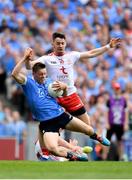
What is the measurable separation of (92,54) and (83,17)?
10.3m

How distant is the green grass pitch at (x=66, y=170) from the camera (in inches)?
500

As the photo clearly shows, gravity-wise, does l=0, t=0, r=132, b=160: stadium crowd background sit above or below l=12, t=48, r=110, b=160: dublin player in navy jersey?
above

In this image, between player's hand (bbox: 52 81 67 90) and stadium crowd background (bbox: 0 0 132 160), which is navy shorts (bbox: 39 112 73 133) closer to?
player's hand (bbox: 52 81 67 90)

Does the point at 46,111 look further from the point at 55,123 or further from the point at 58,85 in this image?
the point at 58,85

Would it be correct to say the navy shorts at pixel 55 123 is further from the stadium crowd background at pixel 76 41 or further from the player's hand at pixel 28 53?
the stadium crowd background at pixel 76 41

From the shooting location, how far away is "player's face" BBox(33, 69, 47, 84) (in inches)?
638

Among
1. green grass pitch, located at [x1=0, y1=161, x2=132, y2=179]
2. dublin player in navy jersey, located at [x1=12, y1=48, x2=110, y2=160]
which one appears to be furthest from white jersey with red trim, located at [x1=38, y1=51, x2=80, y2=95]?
green grass pitch, located at [x1=0, y1=161, x2=132, y2=179]

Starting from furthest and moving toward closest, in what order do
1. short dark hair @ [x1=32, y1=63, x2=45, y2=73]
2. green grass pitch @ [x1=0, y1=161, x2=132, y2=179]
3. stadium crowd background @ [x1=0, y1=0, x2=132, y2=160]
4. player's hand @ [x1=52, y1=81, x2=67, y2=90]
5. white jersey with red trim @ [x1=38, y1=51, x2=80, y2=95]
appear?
stadium crowd background @ [x1=0, y1=0, x2=132, y2=160], white jersey with red trim @ [x1=38, y1=51, x2=80, y2=95], player's hand @ [x1=52, y1=81, x2=67, y2=90], short dark hair @ [x1=32, y1=63, x2=45, y2=73], green grass pitch @ [x1=0, y1=161, x2=132, y2=179]

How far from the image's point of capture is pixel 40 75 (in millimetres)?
16312

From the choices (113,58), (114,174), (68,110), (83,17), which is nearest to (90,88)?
(113,58)

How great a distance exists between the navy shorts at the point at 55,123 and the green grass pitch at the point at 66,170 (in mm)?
1447

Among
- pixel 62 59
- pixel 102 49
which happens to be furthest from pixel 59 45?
pixel 102 49

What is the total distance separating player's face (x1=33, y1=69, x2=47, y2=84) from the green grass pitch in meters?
1.89

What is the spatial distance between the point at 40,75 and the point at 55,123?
2.80ft
